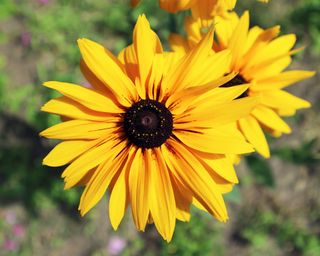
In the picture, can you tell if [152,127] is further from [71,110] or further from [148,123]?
[71,110]

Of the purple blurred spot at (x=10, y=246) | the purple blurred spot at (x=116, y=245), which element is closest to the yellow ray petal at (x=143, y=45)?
the purple blurred spot at (x=116, y=245)

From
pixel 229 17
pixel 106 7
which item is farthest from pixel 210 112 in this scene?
pixel 106 7

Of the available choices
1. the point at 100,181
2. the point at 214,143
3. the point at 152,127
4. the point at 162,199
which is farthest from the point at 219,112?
the point at 100,181

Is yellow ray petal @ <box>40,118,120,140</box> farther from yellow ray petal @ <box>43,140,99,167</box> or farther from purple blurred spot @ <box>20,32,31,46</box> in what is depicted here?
purple blurred spot @ <box>20,32,31,46</box>

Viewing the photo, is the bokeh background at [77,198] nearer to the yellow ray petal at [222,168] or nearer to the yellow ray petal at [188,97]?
the yellow ray petal at [222,168]

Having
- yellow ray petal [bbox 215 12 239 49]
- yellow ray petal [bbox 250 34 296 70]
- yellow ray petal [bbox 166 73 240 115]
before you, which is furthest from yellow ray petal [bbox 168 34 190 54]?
yellow ray petal [bbox 166 73 240 115]
